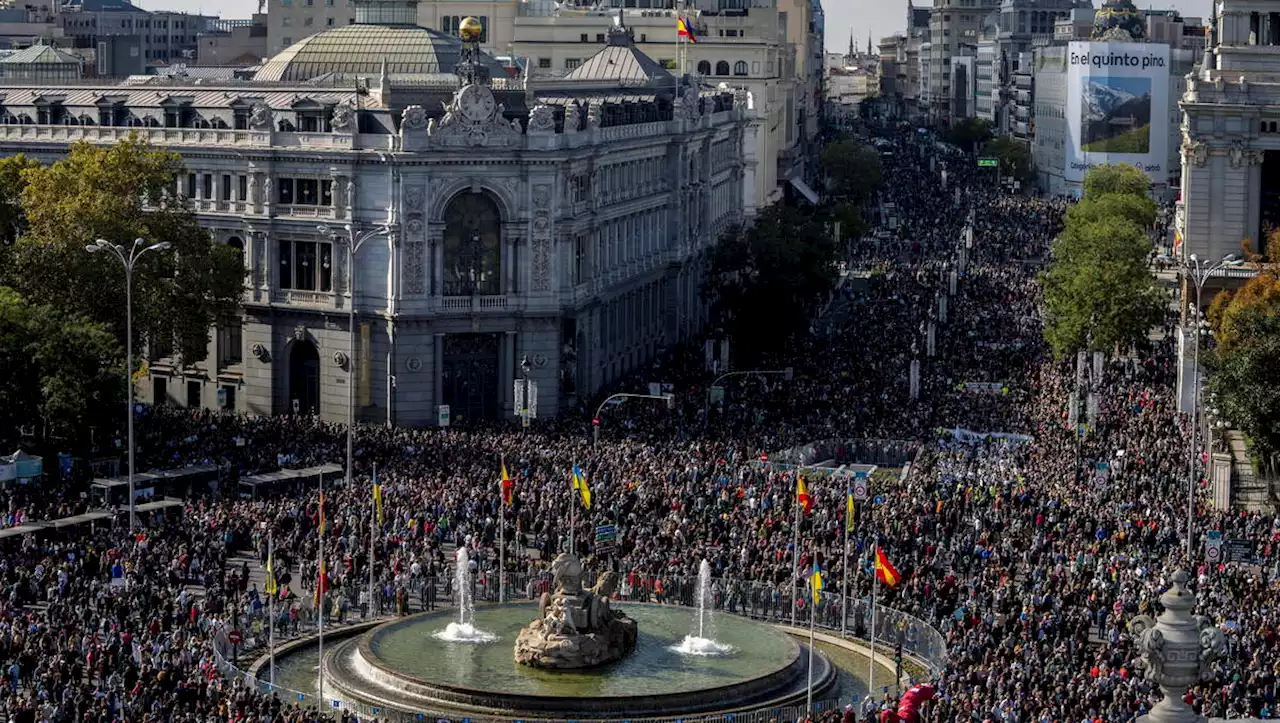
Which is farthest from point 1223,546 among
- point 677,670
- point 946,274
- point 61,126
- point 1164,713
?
point 946,274

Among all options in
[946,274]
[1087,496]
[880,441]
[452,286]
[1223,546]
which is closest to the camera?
[1223,546]

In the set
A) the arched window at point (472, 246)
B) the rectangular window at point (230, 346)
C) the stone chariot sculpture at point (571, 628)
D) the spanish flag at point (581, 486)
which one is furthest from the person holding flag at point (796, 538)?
the rectangular window at point (230, 346)

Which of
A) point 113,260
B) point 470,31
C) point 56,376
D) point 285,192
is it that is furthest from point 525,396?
point 470,31

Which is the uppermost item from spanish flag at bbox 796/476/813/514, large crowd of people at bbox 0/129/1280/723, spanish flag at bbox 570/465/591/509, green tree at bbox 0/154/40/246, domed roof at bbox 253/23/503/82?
domed roof at bbox 253/23/503/82

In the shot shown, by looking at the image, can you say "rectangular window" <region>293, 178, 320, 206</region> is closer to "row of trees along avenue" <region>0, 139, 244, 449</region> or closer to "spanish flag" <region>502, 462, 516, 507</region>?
"row of trees along avenue" <region>0, 139, 244, 449</region>

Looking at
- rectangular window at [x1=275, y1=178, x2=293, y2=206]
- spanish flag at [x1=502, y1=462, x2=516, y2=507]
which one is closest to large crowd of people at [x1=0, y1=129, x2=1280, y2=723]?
spanish flag at [x1=502, y1=462, x2=516, y2=507]

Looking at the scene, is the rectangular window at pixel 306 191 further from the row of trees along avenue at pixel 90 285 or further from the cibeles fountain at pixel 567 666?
the cibeles fountain at pixel 567 666

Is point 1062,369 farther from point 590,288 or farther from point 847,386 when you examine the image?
point 590,288
